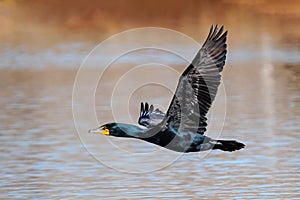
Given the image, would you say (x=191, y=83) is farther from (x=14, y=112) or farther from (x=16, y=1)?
(x=16, y=1)

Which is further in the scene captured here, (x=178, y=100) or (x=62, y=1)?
(x=62, y=1)

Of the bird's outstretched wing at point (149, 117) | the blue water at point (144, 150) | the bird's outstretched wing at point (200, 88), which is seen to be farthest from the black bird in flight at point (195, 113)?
the blue water at point (144, 150)

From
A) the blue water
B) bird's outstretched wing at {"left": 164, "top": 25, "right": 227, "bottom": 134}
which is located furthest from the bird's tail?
the blue water

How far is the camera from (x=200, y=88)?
1004cm

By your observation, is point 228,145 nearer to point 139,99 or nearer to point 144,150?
point 144,150

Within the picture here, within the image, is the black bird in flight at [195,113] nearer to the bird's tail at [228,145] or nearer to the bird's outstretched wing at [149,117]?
the bird's tail at [228,145]

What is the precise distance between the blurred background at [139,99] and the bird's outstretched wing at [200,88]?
152 centimetres

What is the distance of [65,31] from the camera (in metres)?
27.5

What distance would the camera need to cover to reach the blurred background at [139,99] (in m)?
12.2

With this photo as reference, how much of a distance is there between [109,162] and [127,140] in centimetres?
155

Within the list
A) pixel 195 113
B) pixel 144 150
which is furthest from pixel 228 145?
pixel 144 150

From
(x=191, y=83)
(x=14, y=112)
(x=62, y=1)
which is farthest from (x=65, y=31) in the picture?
(x=191, y=83)

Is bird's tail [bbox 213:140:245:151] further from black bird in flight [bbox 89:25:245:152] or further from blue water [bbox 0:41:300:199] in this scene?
blue water [bbox 0:41:300:199]

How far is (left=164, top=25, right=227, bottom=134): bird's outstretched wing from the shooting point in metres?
9.98
